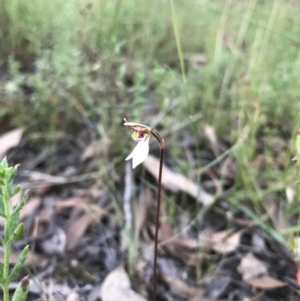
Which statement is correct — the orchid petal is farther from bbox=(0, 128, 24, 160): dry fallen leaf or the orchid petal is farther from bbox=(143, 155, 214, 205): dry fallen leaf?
bbox=(0, 128, 24, 160): dry fallen leaf

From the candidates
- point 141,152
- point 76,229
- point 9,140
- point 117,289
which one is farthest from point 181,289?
point 9,140

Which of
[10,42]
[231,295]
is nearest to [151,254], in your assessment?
[231,295]

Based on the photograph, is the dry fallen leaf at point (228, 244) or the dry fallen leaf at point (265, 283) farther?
the dry fallen leaf at point (228, 244)

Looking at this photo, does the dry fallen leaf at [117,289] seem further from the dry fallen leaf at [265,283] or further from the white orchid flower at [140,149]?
the white orchid flower at [140,149]

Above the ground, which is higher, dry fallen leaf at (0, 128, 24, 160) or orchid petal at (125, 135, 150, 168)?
orchid petal at (125, 135, 150, 168)

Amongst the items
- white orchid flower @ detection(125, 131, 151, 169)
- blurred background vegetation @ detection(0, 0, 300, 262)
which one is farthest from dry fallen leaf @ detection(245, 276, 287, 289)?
white orchid flower @ detection(125, 131, 151, 169)

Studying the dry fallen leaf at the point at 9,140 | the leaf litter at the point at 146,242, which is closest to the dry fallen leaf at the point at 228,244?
the leaf litter at the point at 146,242
